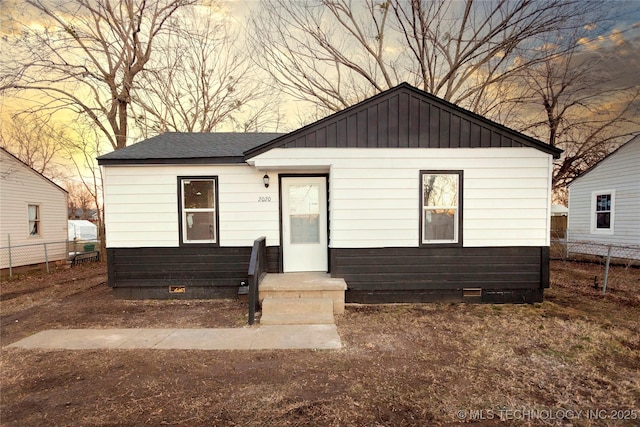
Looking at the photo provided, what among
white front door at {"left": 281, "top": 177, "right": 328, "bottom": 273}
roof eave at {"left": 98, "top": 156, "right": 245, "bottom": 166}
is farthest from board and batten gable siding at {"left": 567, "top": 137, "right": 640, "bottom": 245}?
roof eave at {"left": 98, "top": 156, "right": 245, "bottom": 166}

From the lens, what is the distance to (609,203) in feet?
35.6

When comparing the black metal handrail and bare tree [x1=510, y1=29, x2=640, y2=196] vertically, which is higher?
bare tree [x1=510, y1=29, x2=640, y2=196]

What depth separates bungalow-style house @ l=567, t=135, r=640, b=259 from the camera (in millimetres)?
9766

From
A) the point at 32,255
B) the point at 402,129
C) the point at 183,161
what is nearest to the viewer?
the point at 402,129

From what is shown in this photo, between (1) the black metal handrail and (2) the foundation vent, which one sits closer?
(1) the black metal handrail

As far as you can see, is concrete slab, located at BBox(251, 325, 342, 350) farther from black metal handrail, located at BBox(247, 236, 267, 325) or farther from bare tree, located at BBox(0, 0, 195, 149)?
bare tree, located at BBox(0, 0, 195, 149)

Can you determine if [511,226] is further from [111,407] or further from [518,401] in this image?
[111,407]

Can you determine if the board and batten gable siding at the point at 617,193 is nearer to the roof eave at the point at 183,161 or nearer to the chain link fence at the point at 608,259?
the chain link fence at the point at 608,259

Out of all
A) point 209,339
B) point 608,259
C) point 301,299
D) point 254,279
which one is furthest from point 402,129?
point 608,259

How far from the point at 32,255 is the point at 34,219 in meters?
1.55

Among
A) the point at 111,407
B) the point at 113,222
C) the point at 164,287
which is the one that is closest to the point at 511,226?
the point at 111,407

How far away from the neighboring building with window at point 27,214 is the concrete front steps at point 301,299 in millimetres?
10589

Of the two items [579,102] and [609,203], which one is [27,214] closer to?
[609,203]

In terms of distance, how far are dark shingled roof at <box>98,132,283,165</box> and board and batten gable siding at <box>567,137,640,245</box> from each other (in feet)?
39.9
